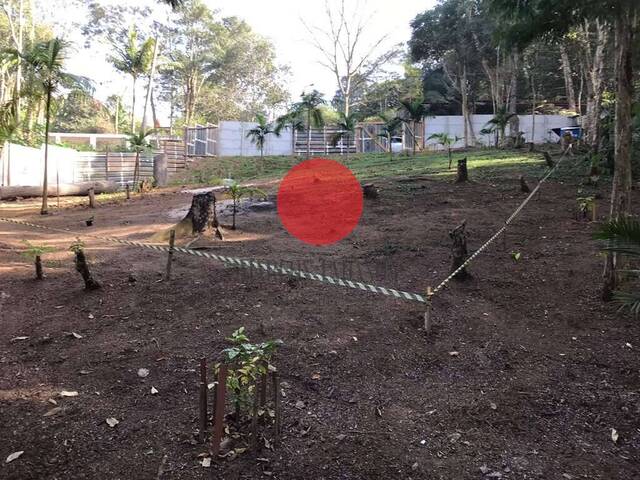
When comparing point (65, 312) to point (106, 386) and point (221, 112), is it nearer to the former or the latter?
point (106, 386)

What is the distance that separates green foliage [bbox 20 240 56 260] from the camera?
6452 millimetres

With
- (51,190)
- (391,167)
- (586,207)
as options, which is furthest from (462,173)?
(51,190)

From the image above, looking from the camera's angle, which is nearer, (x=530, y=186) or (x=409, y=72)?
(x=530, y=186)

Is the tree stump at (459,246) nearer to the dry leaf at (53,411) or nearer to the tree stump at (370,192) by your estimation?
the dry leaf at (53,411)

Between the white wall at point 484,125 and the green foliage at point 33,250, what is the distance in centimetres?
2627

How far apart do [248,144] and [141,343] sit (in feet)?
87.8

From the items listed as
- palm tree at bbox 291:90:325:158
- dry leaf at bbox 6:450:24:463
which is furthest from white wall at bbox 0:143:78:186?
dry leaf at bbox 6:450:24:463

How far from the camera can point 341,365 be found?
4.49 m

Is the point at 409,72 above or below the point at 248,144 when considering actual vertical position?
above

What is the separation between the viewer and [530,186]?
42.1 feet

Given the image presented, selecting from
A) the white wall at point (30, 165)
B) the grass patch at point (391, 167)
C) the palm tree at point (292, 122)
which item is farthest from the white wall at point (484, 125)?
the white wall at point (30, 165)

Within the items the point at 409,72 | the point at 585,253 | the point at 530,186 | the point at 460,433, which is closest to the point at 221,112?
the point at 409,72

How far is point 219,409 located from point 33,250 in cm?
470
